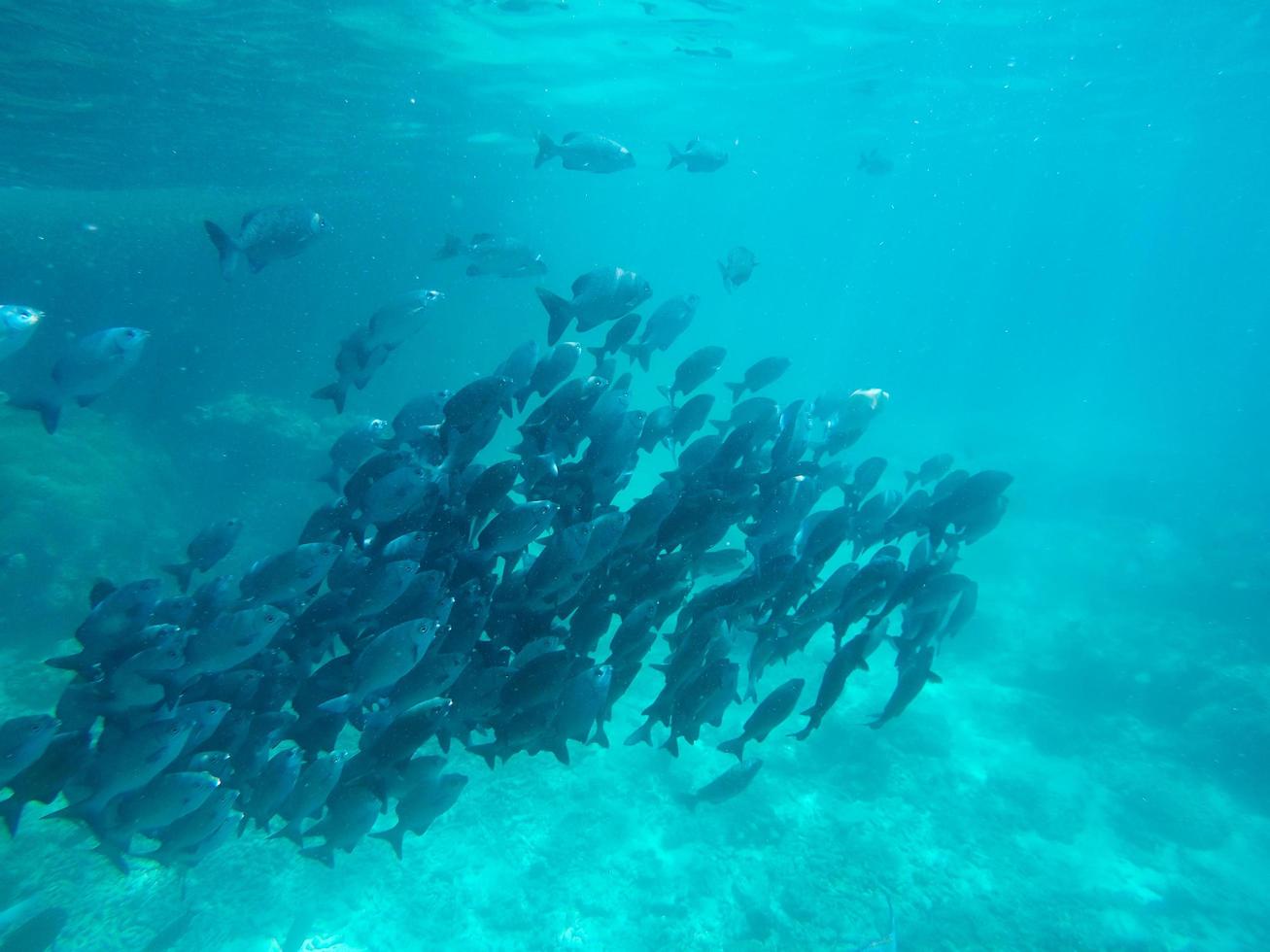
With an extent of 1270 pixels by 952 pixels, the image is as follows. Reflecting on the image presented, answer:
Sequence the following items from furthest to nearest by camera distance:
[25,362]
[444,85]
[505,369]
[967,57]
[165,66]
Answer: [967,57] → [444,85] → [25,362] → [165,66] → [505,369]

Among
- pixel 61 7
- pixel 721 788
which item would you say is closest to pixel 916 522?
pixel 721 788

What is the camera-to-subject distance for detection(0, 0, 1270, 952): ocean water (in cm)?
923

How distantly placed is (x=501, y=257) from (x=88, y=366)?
19.2ft

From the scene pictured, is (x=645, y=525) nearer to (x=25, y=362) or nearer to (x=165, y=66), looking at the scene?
(x=165, y=66)

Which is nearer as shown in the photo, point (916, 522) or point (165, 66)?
point (916, 522)

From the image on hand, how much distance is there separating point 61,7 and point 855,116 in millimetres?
34584

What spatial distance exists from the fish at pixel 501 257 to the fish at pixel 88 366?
5195 mm

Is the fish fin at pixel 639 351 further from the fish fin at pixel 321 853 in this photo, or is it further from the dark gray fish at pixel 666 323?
the fish fin at pixel 321 853

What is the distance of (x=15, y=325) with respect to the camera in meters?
5.86

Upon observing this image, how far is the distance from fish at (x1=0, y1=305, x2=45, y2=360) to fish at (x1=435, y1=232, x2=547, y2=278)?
216 inches

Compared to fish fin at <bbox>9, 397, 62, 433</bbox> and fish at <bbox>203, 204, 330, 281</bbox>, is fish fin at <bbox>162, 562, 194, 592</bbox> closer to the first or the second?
fish fin at <bbox>9, 397, 62, 433</bbox>

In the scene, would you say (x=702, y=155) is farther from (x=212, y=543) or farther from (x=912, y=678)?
(x=212, y=543)

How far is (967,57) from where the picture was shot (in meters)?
26.7

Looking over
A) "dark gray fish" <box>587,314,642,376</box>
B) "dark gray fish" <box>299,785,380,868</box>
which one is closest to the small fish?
Answer: "dark gray fish" <box>587,314,642,376</box>
